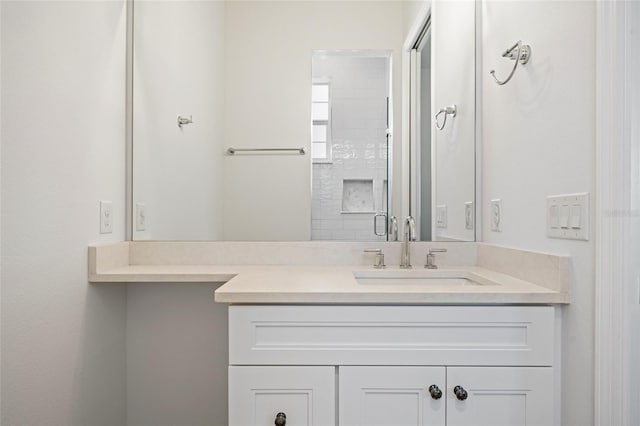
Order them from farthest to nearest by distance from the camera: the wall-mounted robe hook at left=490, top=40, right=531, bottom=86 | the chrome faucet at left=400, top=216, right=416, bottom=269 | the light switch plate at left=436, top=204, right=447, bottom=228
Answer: the light switch plate at left=436, top=204, right=447, bottom=228 → the chrome faucet at left=400, top=216, right=416, bottom=269 → the wall-mounted robe hook at left=490, top=40, right=531, bottom=86

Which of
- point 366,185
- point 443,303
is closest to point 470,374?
point 443,303

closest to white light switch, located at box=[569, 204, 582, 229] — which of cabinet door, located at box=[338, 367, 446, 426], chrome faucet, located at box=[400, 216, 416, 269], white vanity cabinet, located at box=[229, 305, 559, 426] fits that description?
white vanity cabinet, located at box=[229, 305, 559, 426]

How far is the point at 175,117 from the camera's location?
173 cm

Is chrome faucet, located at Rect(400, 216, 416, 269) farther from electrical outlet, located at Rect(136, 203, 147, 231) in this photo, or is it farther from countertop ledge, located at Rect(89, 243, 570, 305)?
electrical outlet, located at Rect(136, 203, 147, 231)

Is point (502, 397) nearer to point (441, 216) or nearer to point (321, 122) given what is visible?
point (441, 216)

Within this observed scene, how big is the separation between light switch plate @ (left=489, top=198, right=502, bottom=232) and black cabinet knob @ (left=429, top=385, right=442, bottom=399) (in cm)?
65

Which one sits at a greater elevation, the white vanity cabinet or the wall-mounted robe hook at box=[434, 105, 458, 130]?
the wall-mounted robe hook at box=[434, 105, 458, 130]

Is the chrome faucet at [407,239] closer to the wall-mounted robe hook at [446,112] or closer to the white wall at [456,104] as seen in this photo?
the white wall at [456,104]

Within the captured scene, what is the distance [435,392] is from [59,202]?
1.18m

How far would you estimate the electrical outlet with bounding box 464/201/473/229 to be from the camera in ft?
5.54

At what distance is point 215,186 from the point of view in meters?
1.70

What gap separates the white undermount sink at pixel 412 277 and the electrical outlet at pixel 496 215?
0.19 m

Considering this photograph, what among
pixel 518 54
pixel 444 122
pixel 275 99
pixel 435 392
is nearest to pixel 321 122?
pixel 275 99

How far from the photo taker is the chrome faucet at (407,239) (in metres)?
1.61
